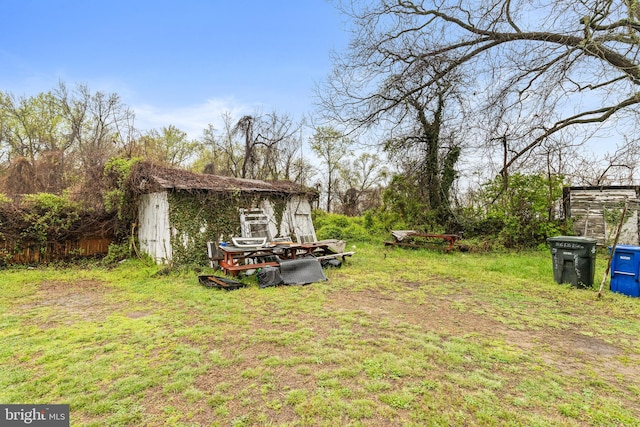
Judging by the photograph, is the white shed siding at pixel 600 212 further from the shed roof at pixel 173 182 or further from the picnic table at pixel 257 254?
the shed roof at pixel 173 182

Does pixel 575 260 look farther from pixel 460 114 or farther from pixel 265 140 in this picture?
pixel 265 140

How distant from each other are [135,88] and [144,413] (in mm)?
13455

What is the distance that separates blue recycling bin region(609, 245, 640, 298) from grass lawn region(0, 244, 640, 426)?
0.39 meters

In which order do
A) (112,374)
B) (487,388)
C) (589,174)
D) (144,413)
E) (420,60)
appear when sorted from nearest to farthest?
(144,413) → (487,388) → (112,374) → (420,60) → (589,174)

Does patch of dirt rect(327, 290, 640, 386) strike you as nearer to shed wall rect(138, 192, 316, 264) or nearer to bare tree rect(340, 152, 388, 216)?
shed wall rect(138, 192, 316, 264)

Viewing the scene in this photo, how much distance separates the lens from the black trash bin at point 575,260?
5.53m

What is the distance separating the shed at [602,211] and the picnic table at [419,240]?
4708 millimetres

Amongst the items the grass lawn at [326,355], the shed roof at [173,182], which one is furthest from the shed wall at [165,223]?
the grass lawn at [326,355]

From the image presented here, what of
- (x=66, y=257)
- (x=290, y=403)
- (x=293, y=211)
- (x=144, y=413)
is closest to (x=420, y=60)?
(x=293, y=211)

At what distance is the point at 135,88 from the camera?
12.0m

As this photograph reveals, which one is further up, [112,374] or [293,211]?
[293,211]

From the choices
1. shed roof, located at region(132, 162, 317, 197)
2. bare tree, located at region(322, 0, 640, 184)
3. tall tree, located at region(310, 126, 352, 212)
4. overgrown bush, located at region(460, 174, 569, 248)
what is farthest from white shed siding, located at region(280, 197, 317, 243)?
tall tree, located at region(310, 126, 352, 212)

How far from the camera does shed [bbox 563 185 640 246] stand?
33.3ft

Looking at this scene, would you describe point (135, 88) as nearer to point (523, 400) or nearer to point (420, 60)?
point (420, 60)
